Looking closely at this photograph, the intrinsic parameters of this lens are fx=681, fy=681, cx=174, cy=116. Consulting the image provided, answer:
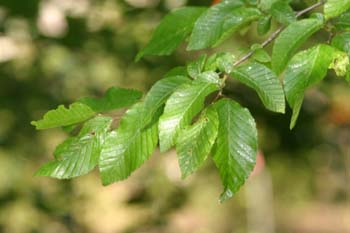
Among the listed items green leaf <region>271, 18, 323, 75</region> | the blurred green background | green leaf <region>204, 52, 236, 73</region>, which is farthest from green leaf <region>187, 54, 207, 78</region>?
the blurred green background

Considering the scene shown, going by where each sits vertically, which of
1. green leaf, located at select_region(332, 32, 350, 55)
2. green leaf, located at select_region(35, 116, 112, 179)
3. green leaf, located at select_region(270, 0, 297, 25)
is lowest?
green leaf, located at select_region(35, 116, 112, 179)

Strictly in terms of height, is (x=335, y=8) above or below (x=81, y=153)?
above

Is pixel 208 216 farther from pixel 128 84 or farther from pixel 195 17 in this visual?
pixel 195 17

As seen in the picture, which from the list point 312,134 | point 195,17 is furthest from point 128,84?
point 195,17

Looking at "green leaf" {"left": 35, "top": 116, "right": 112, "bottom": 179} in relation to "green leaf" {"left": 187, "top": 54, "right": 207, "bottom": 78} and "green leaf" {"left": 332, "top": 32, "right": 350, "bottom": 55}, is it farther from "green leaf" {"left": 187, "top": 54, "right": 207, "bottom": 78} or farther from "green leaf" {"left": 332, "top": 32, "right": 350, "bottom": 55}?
"green leaf" {"left": 332, "top": 32, "right": 350, "bottom": 55}

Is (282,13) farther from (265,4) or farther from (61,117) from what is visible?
(61,117)

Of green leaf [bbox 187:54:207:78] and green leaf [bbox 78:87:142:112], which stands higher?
green leaf [bbox 187:54:207:78]

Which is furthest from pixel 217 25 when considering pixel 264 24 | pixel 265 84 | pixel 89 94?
pixel 89 94
